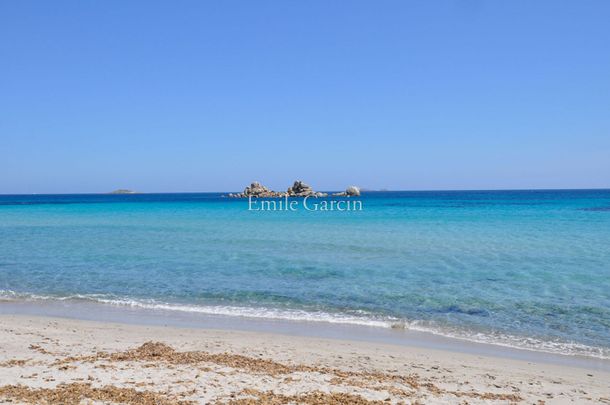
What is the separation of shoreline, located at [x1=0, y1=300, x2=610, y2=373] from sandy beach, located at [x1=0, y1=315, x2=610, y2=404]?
15.5 inches

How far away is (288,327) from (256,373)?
347 centimetres

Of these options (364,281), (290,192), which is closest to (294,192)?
(290,192)

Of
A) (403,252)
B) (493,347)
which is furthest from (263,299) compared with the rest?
(403,252)

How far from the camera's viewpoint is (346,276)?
15.5m

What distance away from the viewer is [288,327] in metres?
10.5

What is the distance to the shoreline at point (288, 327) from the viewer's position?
8695 millimetres

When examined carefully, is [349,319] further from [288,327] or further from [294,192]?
[294,192]

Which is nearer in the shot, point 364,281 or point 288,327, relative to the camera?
point 288,327

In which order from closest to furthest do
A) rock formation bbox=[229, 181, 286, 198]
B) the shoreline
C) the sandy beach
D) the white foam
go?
the sandy beach < the shoreline < the white foam < rock formation bbox=[229, 181, 286, 198]

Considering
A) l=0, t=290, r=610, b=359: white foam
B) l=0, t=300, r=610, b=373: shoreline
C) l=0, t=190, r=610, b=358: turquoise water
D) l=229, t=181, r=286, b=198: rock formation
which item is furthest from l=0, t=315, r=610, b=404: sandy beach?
l=229, t=181, r=286, b=198: rock formation

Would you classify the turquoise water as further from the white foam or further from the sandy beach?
the sandy beach

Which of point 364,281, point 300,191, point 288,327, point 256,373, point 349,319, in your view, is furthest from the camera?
point 300,191

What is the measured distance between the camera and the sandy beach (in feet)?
20.0

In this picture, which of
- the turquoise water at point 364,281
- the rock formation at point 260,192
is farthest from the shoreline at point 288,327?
the rock formation at point 260,192
